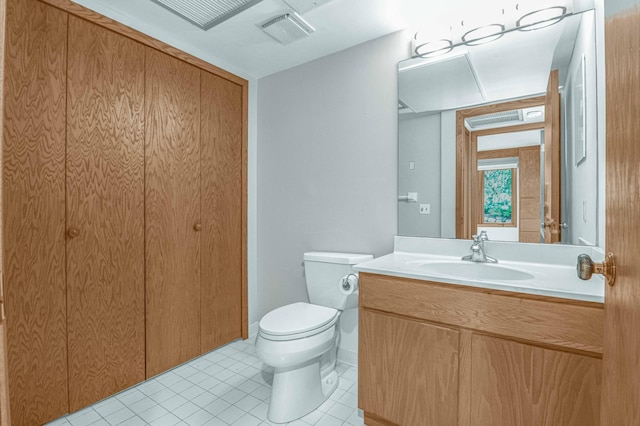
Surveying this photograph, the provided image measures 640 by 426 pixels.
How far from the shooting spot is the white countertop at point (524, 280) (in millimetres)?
1095

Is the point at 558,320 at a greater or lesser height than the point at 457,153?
lesser

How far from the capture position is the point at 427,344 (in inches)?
53.0

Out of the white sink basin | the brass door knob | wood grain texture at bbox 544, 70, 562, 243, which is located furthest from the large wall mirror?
the brass door knob

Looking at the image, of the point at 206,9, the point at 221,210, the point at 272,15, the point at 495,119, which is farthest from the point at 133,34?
the point at 495,119

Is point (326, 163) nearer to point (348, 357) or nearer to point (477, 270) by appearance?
point (477, 270)

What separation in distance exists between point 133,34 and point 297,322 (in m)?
1.88

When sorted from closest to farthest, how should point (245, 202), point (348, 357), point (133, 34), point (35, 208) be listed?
point (35, 208)
point (133, 34)
point (348, 357)
point (245, 202)

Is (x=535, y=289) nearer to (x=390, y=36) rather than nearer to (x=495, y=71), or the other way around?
(x=495, y=71)

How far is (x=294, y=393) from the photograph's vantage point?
1.68 metres

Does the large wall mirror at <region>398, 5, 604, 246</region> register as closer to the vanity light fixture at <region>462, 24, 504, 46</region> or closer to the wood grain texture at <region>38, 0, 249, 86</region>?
the vanity light fixture at <region>462, 24, 504, 46</region>

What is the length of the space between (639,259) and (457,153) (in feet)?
4.44

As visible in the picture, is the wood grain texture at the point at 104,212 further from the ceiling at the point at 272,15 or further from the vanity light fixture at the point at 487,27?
the vanity light fixture at the point at 487,27

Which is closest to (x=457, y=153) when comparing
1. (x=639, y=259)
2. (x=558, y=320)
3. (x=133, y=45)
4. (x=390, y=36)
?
(x=390, y=36)

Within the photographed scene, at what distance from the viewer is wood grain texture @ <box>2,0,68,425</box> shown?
1.43 m
